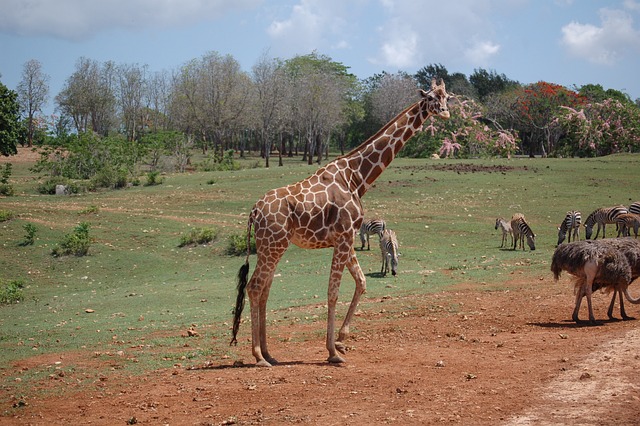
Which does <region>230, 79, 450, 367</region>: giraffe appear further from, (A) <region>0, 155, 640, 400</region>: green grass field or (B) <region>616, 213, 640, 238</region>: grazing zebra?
(B) <region>616, 213, 640, 238</region>: grazing zebra

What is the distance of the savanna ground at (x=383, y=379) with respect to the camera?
307 inches

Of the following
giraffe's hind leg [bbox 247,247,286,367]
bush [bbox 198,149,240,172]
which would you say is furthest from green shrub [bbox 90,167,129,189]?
giraffe's hind leg [bbox 247,247,286,367]

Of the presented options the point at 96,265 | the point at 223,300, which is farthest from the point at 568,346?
the point at 96,265

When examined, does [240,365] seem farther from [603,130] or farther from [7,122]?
[603,130]

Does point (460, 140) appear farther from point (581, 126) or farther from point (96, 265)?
point (96, 265)

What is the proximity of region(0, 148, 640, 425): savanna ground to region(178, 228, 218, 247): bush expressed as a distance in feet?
42.0

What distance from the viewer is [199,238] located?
2616cm

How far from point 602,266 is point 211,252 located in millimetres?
15290

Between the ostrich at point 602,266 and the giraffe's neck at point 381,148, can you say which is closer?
the giraffe's neck at point 381,148

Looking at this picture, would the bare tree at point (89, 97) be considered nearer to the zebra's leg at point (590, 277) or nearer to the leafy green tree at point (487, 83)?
the leafy green tree at point (487, 83)

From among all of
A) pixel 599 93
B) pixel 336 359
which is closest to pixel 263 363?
pixel 336 359

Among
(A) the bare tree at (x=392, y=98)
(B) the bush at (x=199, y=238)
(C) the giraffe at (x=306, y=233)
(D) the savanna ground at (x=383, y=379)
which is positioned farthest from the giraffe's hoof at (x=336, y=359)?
(A) the bare tree at (x=392, y=98)

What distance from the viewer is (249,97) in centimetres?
7150

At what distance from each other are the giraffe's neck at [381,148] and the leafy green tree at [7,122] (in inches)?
1501
